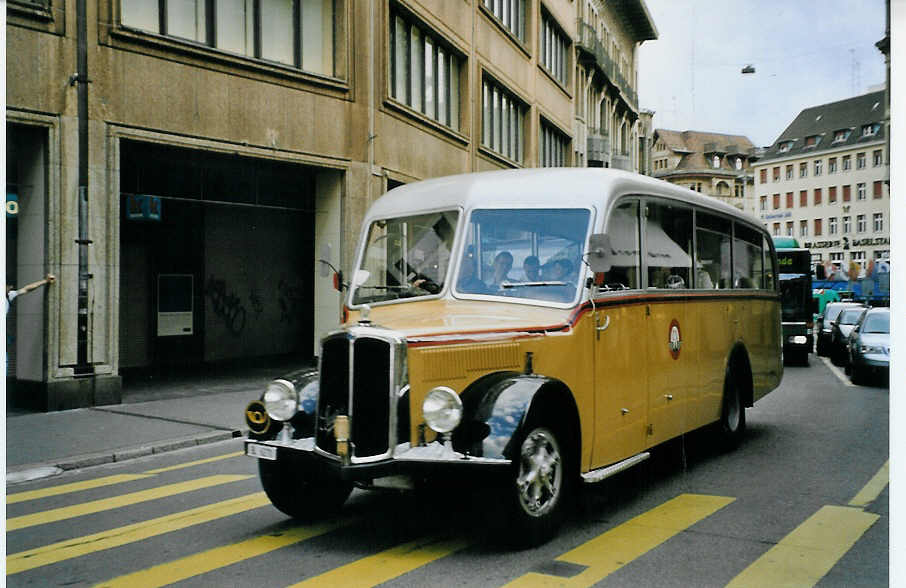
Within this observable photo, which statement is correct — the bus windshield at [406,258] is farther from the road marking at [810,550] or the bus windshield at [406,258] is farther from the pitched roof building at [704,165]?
the road marking at [810,550]

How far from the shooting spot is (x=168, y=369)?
18938 mm

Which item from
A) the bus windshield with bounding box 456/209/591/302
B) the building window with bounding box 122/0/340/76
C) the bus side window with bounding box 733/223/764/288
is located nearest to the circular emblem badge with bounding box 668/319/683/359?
the bus windshield with bounding box 456/209/591/302

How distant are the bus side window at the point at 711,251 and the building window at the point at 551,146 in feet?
68.8

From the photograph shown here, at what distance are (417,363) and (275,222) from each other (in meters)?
17.2

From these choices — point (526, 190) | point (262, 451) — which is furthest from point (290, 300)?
point (262, 451)

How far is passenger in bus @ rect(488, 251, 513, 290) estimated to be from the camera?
669cm

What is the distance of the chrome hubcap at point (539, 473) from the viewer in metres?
5.66

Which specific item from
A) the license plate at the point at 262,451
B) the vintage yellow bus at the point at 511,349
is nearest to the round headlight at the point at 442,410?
the vintage yellow bus at the point at 511,349

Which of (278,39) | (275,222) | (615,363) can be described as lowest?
(615,363)

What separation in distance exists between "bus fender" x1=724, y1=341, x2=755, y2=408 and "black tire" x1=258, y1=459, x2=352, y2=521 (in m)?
5.07

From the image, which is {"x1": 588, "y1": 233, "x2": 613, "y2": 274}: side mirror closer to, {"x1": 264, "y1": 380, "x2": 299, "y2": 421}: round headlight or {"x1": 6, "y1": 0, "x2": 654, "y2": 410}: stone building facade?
{"x1": 6, "y1": 0, "x2": 654, "y2": 410}: stone building facade

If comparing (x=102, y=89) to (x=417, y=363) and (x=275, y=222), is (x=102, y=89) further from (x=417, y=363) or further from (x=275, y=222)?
(x=417, y=363)

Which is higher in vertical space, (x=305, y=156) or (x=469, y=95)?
(x=469, y=95)

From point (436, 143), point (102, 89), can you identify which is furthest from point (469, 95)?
point (102, 89)
